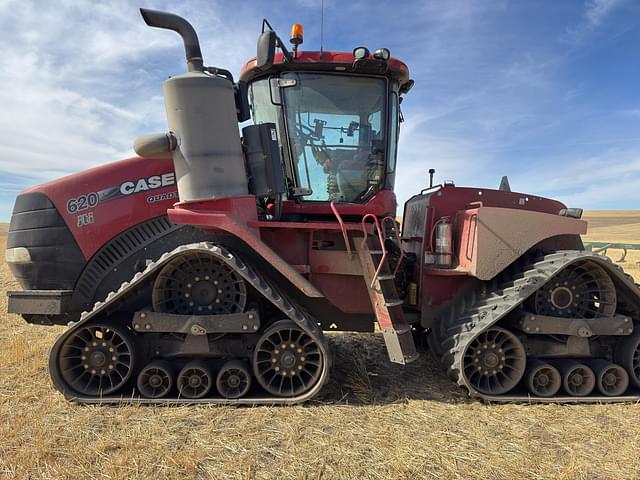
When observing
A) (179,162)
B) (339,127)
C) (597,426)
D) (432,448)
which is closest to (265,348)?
(432,448)

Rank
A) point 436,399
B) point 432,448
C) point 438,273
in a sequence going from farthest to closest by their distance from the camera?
point 438,273, point 436,399, point 432,448

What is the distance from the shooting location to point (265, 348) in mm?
3676

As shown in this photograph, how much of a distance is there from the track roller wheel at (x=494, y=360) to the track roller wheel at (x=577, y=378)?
1.35 ft

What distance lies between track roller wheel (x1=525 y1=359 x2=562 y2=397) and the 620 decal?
14.1 feet

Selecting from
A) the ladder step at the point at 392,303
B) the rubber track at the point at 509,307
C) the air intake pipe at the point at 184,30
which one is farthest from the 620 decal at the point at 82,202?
the rubber track at the point at 509,307

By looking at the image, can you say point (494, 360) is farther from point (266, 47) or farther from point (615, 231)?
point (615, 231)

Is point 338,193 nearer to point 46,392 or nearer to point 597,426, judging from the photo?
point 597,426

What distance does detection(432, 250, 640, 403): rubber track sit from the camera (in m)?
Result: 3.68

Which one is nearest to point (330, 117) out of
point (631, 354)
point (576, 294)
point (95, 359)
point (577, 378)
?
point (576, 294)

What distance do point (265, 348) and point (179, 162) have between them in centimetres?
176

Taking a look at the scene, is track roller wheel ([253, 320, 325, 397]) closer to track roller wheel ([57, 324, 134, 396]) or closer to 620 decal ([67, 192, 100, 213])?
track roller wheel ([57, 324, 134, 396])

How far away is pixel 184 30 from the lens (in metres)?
3.71

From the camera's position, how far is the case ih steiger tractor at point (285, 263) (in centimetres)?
361

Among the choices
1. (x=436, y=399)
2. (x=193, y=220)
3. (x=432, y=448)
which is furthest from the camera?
(x=436, y=399)
